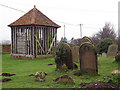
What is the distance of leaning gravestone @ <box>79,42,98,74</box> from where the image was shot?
342 inches

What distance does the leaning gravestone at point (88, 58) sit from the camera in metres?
8.68

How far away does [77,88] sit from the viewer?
21.6 ft

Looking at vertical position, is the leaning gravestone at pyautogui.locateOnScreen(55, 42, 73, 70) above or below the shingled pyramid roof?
below

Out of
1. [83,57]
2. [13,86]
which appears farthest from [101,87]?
[13,86]

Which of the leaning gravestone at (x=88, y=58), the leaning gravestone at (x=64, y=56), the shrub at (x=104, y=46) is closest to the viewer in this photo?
the leaning gravestone at (x=88, y=58)

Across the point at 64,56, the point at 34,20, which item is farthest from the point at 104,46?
the point at 64,56

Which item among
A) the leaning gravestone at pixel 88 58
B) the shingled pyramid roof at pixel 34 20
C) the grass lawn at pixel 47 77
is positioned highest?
the shingled pyramid roof at pixel 34 20

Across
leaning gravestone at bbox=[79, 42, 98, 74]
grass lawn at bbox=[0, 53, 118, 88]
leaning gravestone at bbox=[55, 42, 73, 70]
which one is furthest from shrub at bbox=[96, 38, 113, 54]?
leaning gravestone at bbox=[79, 42, 98, 74]

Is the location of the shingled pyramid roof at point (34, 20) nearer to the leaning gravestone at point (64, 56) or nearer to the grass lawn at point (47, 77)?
the grass lawn at point (47, 77)

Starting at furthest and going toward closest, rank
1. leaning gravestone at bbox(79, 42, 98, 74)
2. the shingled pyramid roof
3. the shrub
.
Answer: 1. the shrub
2. the shingled pyramid roof
3. leaning gravestone at bbox(79, 42, 98, 74)

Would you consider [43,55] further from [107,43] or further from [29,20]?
[107,43]

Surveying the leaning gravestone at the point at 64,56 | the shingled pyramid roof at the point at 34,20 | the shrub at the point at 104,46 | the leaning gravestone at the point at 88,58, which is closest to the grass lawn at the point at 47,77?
the leaning gravestone at the point at 88,58

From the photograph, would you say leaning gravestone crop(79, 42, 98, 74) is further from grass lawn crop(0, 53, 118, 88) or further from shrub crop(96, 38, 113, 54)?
shrub crop(96, 38, 113, 54)

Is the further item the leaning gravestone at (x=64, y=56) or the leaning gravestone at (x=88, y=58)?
the leaning gravestone at (x=64, y=56)
